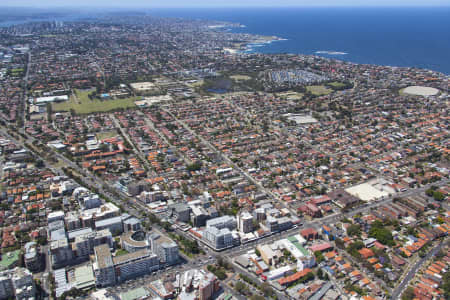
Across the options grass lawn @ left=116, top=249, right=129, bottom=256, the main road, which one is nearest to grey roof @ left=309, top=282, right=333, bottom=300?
the main road

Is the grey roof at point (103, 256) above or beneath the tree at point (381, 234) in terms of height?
above

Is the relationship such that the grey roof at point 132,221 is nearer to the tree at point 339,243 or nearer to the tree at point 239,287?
Answer: the tree at point 239,287

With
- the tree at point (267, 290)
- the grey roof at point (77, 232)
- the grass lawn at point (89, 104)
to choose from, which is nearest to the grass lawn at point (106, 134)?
the grass lawn at point (89, 104)

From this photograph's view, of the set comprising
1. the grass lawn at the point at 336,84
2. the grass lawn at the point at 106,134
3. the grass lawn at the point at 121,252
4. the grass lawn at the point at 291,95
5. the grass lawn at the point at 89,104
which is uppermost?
the grass lawn at the point at 336,84

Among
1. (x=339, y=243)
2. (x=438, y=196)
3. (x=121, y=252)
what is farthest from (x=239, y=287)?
(x=438, y=196)

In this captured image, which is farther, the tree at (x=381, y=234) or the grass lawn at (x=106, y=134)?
the grass lawn at (x=106, y=134)

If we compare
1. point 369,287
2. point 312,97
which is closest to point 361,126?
point 312,97

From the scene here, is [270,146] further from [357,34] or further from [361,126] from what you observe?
[357,34]
